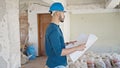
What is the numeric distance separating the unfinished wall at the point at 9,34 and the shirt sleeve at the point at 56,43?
131 centimetres

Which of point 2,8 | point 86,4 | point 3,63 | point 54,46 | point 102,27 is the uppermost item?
point 86,4

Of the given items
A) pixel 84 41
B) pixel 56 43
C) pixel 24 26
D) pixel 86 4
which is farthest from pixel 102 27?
pixel 56 43

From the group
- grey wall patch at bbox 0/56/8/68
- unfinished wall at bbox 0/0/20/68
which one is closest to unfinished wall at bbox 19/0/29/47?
unfinished wall at bbox 0/0/20/68

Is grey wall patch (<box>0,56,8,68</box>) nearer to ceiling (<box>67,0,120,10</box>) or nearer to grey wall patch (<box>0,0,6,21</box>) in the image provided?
grey wall patch (<box>0,0,6,21</box>)

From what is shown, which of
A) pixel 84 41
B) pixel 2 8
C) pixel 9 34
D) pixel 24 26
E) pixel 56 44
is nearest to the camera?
pixel 56 44

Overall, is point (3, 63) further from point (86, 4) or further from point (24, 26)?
point (86, 4)

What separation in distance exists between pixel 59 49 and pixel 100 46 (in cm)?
778

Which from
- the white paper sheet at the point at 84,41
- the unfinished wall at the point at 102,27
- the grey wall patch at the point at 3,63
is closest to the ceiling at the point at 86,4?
the unfinished wall at the point at 102,27

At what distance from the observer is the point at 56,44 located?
184 centimetres

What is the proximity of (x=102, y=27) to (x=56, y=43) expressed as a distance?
7676mm

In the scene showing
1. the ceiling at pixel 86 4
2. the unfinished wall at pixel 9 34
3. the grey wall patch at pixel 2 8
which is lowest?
the unfinished wall at pixel 9 34

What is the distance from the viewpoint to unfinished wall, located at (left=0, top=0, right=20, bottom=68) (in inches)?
116

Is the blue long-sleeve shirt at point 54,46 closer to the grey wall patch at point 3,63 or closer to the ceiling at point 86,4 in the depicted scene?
→ the grey wall patch at point 3,63

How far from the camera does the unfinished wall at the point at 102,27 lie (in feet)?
29.8
